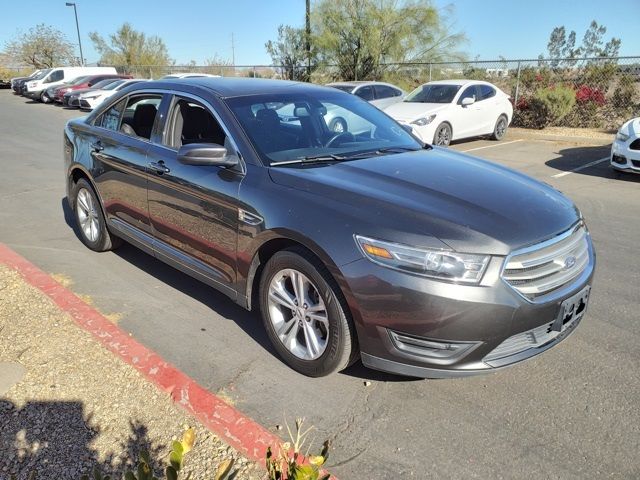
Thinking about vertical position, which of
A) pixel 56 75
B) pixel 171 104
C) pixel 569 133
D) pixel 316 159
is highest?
pixel 56 75

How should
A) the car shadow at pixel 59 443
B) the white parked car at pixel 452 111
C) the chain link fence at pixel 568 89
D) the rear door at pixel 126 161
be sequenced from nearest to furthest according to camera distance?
the car shadow at pixel 59 443
the rear door at pixel 126 161
the white parked car at pixel 452 111
the chain link fence at pixel 568 89

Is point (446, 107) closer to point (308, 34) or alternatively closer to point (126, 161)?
point (126, 161)

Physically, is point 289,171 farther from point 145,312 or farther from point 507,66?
point 507,66

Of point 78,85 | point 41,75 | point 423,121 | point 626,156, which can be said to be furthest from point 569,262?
point 41,75

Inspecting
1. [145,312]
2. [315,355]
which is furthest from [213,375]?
[145,312]

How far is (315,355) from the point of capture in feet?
10.0

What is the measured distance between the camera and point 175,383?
3.01 meters

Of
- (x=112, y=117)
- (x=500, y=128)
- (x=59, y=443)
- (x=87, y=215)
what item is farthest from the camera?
(x=500, y=128)

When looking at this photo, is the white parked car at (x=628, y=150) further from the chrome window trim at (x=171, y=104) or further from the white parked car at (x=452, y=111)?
the chrome window trim at (x=171, y=104)

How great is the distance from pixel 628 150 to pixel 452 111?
14.3ft

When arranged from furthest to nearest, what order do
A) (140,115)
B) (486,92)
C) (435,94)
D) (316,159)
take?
(486,92) < (435,94) < (140,115) < (316,159)

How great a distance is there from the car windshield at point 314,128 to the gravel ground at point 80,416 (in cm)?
159

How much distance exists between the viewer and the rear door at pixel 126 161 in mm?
4258

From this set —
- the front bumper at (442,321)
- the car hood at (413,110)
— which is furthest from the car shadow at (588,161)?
the front bumper at (442,321)
